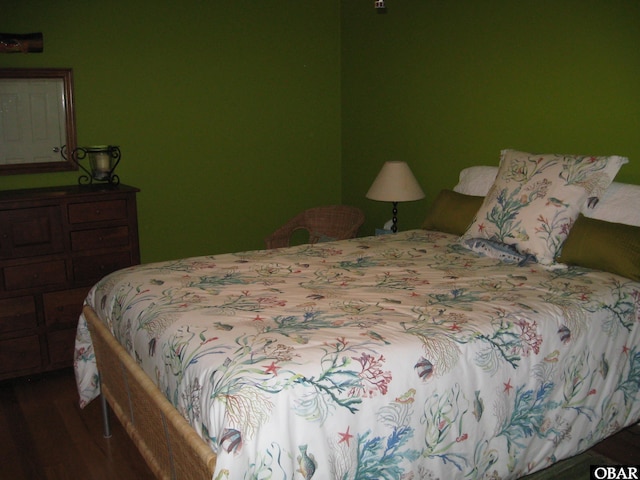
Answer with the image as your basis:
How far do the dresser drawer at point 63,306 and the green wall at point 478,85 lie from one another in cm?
210

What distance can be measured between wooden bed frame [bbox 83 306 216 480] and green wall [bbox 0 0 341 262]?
1529mm

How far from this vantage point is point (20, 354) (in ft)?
10.4

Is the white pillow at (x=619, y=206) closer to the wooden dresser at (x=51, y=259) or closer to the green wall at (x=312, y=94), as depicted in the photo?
the green wall at (x=312, y=94)

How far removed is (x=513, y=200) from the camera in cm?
266

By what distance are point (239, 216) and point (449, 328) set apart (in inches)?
107

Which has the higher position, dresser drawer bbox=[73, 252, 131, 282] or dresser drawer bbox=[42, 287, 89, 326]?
dresser drawer bbox=[73, 252, 131, 282]

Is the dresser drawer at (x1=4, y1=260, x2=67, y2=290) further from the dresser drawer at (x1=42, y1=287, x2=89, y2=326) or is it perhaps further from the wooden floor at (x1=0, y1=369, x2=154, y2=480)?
the wooden floor at (x1=0, y1=369, x2=154, y2=480)

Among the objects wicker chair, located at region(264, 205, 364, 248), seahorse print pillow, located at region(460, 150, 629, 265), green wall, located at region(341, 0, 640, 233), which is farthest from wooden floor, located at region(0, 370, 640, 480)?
wicker chair, located at region(264, 205, 364, 248)

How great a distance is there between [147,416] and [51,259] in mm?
1542

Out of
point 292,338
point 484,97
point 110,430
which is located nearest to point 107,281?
point 110,430

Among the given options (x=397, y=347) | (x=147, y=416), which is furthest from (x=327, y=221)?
(x=397, y=347)

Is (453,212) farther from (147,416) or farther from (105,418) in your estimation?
(105,418)

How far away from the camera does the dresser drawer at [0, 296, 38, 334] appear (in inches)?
122
